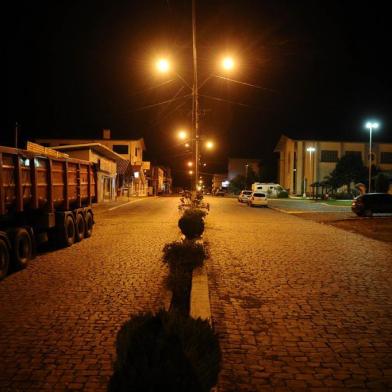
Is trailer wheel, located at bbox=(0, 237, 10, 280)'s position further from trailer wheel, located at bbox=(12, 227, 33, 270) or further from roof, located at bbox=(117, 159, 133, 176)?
roof, located at bbox=(117, 159, 133, 176)

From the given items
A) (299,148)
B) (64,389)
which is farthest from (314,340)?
(299,148)

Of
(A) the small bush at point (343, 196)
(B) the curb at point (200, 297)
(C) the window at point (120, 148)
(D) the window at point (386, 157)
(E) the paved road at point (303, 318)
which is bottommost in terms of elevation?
(A) the small bush at point (343, 196)

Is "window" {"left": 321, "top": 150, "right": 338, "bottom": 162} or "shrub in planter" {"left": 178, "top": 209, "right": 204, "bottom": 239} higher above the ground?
"window" {"left": 321, "top": 150, "right": 338, "bottom": 162}

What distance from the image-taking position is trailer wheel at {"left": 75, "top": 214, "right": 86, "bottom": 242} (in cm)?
1438

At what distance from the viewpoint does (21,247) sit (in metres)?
10.2

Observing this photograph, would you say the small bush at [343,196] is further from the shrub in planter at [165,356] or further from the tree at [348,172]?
the shrub in planter at [165,356]

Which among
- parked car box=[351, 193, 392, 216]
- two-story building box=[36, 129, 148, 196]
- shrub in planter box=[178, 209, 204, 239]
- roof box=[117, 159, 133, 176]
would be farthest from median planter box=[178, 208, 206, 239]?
two-story building box=[36, 129, 148, 196]

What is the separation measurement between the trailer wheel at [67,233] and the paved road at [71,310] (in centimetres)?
35

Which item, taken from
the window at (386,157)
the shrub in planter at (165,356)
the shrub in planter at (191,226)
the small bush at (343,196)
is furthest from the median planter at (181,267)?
the window at (386,157)

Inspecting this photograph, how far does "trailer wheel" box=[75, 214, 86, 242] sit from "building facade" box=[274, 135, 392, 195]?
196 ft

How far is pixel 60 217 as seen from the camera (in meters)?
13.0

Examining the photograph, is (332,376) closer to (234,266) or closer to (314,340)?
(314,340)

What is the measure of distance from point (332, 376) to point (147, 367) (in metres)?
2.46

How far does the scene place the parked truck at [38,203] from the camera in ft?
31.7
